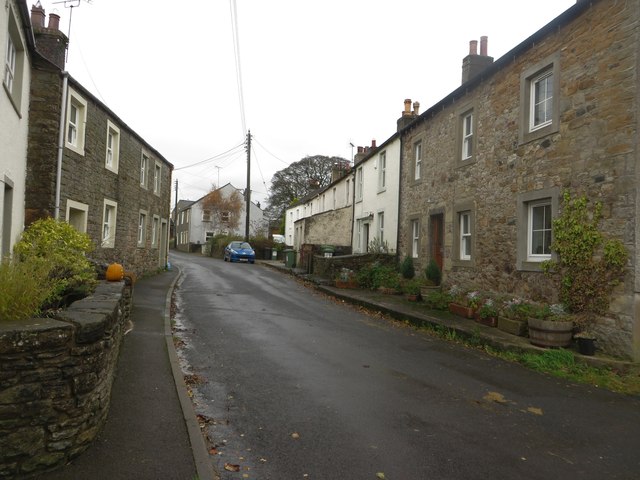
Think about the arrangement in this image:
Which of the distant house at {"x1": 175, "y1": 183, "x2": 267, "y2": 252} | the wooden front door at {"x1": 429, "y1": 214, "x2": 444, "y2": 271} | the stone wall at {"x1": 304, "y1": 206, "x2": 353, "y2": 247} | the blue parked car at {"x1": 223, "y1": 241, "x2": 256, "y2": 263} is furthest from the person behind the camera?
the distant house at {"x1": 175, "y1": 183, "x2": 267, "y2": 252}

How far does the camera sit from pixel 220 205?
2136 inches

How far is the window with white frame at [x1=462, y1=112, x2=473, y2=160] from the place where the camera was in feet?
42.8

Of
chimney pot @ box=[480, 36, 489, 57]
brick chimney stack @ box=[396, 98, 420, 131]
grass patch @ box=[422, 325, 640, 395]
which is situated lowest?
grass patch @ box=[422, 325, 640, 395]

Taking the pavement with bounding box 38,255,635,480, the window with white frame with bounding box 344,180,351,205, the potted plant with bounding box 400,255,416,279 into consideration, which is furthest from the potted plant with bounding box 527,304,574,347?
the window with white frame with bounding box 344,180,351,205

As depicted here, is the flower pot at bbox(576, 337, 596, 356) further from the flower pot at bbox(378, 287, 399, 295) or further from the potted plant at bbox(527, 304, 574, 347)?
the flower pot at bbox(378, 287, 399, 295)

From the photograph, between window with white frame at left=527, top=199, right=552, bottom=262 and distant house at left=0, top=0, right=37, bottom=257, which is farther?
window with white frame at left=527, top=199, right=552, bottom=262

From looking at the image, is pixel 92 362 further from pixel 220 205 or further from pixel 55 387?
pixel 220 205

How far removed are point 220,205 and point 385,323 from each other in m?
45.1

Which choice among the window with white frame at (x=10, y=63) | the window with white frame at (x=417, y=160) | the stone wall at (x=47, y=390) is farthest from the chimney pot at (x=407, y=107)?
the stone wall at (x=47, y=390)

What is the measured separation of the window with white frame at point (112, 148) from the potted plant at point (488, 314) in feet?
38.2

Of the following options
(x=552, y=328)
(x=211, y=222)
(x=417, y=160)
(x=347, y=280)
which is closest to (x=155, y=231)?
(x=347, y=280)

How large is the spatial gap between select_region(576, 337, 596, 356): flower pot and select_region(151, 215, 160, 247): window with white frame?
58.0 ft

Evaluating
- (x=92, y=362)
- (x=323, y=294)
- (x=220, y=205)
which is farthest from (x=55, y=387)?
(x=220, y=205)

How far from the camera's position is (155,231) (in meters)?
22.0
